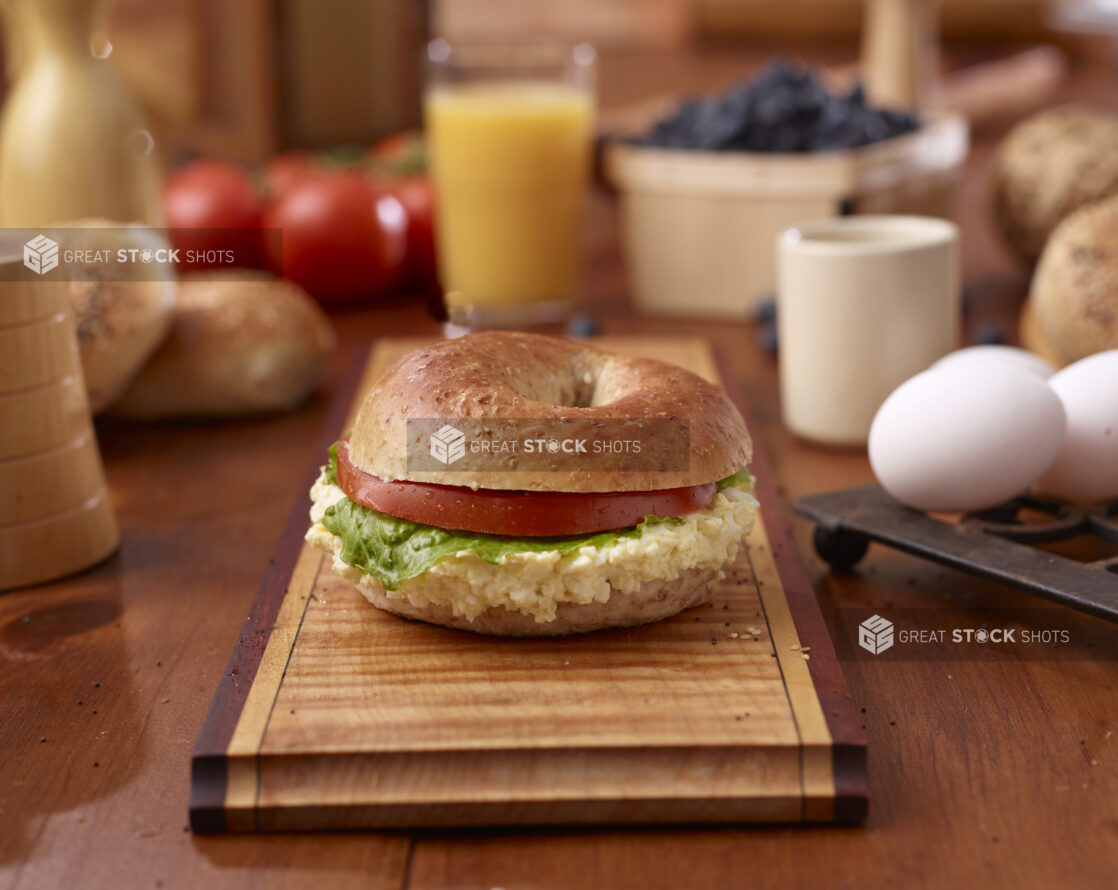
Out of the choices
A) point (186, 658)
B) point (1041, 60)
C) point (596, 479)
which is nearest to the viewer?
point (596, 479)

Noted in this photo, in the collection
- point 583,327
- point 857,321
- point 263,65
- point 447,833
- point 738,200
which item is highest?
point 263,65

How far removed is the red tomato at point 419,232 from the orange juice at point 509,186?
0.18 m

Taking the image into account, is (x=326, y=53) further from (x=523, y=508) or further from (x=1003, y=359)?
(x=523, y=508)

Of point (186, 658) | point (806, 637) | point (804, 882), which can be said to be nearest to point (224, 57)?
point (186, 658)

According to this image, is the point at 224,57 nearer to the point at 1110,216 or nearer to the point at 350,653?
the point at 1110,216

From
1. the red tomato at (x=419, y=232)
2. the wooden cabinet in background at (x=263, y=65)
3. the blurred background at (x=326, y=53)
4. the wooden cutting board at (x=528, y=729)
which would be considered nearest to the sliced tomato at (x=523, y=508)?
the wooden cutting board at (x=528, y=729)

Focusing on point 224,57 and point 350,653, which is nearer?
point 350,653

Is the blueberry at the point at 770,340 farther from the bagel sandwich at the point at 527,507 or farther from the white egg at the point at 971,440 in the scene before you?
the bagel sandwich at the point at 527,507

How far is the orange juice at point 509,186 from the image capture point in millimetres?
2334

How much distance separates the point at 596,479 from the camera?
106 centimetres

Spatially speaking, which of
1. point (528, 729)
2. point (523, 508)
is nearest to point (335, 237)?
point (523, 508)

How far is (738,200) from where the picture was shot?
2275mm

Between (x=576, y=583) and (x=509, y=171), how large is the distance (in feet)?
4.81

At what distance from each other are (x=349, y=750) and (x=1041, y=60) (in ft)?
14.6
